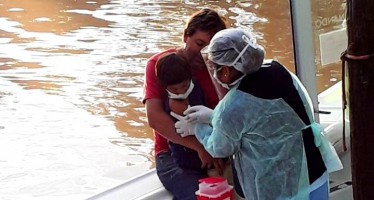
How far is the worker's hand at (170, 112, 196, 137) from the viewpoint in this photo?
2383mm

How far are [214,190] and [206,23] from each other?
58cm

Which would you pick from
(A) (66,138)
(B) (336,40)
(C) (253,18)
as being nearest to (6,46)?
(A) (66,138)

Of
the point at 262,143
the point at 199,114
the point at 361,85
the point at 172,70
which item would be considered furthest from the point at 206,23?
the point at 361,85

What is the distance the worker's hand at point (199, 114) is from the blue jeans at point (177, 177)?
0.87 feet

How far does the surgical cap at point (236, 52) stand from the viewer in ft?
6.87

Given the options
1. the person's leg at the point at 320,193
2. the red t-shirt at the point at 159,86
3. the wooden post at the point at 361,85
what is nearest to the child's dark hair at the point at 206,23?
the red t-shirt at the point at 159,86

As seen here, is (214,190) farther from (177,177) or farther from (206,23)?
(206,23)

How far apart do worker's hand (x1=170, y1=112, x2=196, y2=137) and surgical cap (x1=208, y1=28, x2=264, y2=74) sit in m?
0.32

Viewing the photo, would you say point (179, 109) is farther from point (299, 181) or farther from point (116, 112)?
point (116, 112)

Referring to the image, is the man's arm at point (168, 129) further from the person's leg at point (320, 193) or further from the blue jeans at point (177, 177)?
the person's leg at point (320, 193)

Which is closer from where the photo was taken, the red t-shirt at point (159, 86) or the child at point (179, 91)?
the child at point (179, 91)

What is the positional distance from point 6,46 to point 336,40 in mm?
2766

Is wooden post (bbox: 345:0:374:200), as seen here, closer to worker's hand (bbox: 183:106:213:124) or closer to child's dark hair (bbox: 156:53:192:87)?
worker's hand (bbox: 183:106:213:124)

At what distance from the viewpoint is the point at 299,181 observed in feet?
7.14
